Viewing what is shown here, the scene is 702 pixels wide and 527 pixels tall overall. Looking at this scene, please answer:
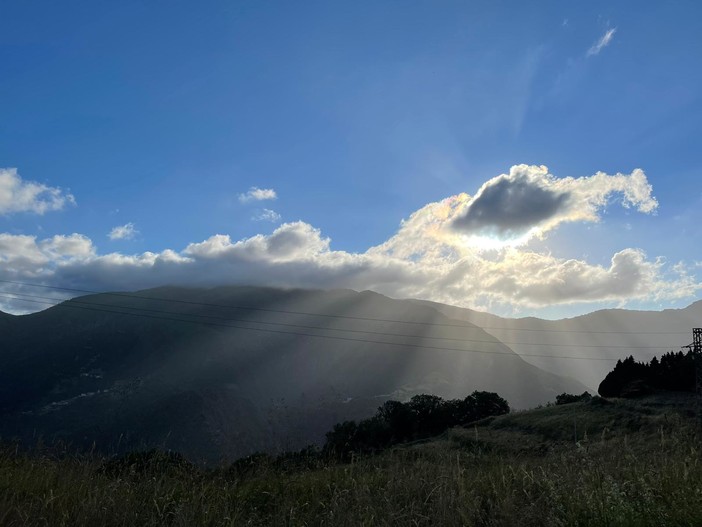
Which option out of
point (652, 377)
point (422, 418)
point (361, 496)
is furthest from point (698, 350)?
point (361, 496)

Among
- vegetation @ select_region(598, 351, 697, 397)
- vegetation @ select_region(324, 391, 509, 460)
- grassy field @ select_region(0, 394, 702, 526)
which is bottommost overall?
vegetation @ select_region(324, 391, 509, 460)

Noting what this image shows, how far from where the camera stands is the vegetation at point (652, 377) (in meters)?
52.0

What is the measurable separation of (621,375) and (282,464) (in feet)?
216

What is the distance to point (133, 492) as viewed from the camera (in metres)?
5.85

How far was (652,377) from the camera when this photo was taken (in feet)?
188

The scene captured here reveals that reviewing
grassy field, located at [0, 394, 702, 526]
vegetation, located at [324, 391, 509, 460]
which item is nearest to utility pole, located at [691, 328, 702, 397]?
vegetation, located at [324, 391, 509, 460]

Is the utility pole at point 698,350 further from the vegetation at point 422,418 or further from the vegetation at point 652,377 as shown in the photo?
the vegetation at point 422,418

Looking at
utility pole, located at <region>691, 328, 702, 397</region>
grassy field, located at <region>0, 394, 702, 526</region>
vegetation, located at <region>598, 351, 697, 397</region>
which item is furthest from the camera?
vegetation, located at <region>598, 351, 697, 397</region>

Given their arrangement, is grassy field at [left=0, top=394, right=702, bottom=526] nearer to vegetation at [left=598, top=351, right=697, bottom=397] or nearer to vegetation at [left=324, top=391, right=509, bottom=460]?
vegetation at [left=598, top=351, right=697, bottom=397]

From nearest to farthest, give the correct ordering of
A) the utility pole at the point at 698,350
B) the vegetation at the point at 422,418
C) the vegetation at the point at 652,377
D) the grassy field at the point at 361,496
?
the grassy field at the point at 361,496
the utility pole at the point at 698,350
the vegetation at the point at 652,377
the vegetation at the point at 422,418

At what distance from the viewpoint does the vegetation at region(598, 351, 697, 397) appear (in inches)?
2046

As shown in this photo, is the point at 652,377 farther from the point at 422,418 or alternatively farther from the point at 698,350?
the point at 422,418

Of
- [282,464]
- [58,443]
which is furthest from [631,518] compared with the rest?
[58,443]

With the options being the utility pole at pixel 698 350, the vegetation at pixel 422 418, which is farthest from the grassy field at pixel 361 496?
the vegetation at pixel 422 418
